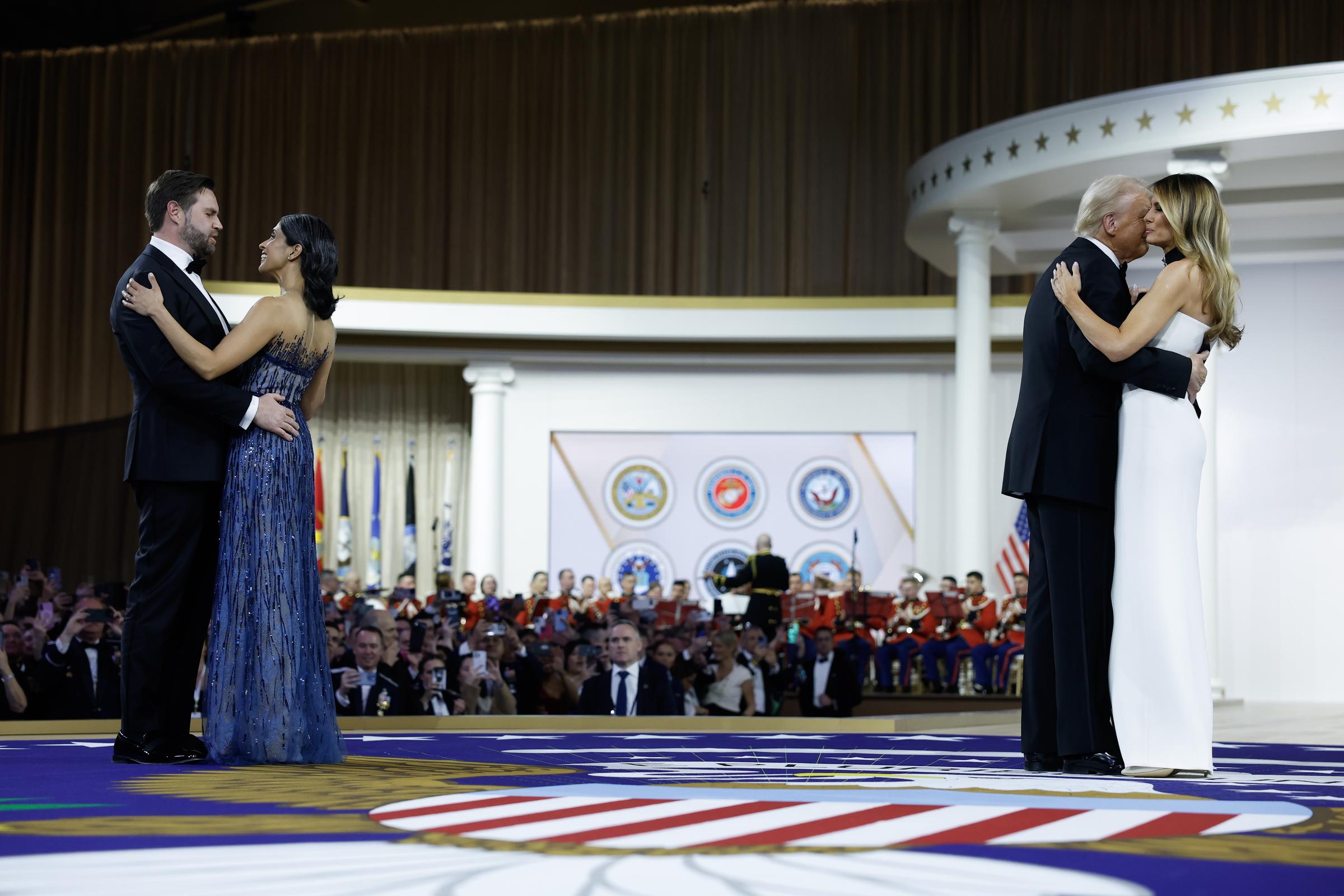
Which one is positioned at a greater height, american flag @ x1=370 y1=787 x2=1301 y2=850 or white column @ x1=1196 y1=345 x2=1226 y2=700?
white column @ x1=1196 y1=345 x2=1226 y2=700

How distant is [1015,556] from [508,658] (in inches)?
299

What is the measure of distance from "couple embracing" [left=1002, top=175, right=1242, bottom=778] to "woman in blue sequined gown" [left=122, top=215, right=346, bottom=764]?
170cm

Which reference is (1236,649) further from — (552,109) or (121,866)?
(121,866)

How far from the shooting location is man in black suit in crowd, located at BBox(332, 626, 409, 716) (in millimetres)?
6949

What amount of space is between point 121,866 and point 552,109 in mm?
18929

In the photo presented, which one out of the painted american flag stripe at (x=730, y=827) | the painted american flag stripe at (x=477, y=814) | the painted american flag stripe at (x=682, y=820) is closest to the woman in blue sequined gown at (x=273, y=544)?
the painted american flag stripe at (x=477, y=814)

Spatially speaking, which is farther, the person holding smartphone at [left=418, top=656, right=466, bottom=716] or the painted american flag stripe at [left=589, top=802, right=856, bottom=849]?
the person holding smartphone at [left=418, top=656, right=466, bottom=716]

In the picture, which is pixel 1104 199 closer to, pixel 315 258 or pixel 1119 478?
pixel 1119 478

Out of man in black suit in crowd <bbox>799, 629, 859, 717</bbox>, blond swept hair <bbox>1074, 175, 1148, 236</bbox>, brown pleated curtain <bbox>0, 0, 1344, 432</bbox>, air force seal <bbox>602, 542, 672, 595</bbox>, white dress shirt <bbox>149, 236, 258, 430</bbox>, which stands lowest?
man in black suit in crowd <bbox>799, 629, 859, 717</bbox>

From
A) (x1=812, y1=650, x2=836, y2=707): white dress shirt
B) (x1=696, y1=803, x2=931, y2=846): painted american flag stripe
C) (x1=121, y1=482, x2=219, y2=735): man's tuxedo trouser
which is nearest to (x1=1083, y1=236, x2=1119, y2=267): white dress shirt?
(x1=696, y1=803, x2=931, y2=846): painted american flag stripe

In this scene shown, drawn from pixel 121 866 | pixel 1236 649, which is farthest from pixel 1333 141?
pixel 121 866

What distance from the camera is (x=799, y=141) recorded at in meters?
19.2

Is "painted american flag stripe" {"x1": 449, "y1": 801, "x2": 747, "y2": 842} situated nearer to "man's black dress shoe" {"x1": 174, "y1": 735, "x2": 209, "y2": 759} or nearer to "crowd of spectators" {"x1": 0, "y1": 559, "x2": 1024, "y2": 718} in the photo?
"man's black dress shoe" {"x1": 174, "y1": 735, "x2": 209, "y2": 759}

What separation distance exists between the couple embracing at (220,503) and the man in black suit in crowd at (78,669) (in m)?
3.63
